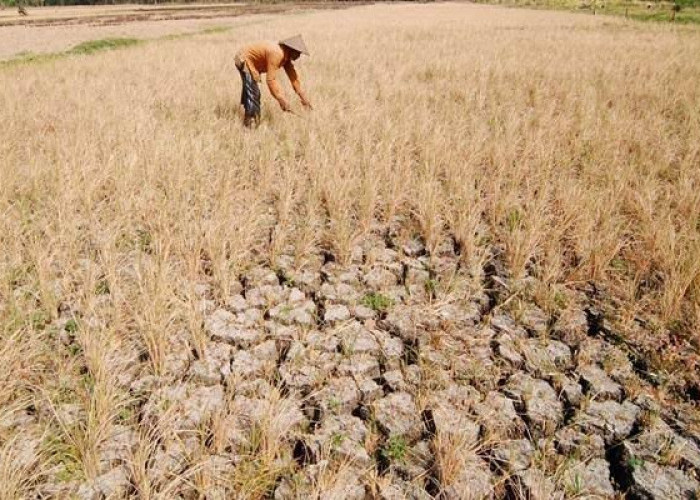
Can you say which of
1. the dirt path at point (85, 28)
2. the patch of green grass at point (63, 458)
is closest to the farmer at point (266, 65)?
the patch of green grass at point (63, 458)

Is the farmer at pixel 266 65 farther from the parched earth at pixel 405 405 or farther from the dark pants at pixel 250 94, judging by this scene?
the parched earth at pixel 405 405

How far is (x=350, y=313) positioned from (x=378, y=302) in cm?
21

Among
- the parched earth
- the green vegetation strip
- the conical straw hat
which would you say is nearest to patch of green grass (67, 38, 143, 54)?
the green vegetation strip

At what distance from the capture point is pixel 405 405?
2188 mm

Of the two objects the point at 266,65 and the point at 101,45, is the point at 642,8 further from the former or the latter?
the point at 266,65

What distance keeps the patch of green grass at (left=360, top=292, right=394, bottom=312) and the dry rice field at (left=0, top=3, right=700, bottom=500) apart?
14mm

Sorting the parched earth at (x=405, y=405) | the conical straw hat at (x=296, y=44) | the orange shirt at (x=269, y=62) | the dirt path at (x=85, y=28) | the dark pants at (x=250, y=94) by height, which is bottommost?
the parched earth at (x=405, y=405)

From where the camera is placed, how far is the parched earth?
1.83 meters

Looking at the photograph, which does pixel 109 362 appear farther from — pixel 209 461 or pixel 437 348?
pixel 437 348

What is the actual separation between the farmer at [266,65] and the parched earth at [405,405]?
377cm

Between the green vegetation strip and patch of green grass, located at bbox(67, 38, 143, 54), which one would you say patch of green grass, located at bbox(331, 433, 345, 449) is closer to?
the green vegetation strip

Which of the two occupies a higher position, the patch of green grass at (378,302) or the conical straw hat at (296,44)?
the conical straw hat at (296,44)

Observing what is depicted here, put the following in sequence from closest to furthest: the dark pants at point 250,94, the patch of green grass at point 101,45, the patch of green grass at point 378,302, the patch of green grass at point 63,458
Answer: the patch of green grass at point 63,458 < the patch of green grass at point 378,302 < the dark pants at point 250,94 < the patch of green grass at point 101,45

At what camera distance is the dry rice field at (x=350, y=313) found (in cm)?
188
